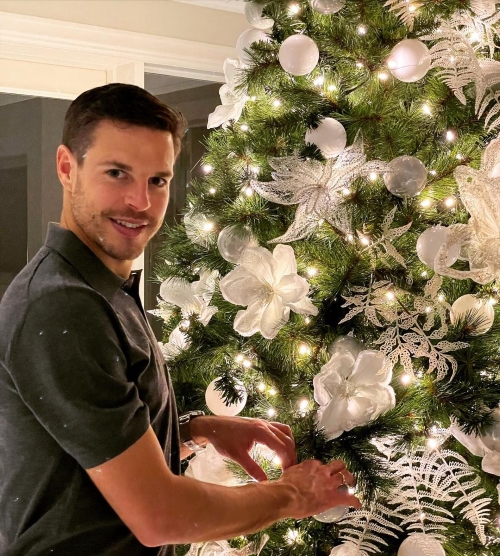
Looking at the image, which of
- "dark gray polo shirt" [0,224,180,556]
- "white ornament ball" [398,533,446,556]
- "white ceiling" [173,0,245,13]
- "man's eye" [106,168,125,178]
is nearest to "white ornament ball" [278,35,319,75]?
"man's eye" [106,168,125,178]

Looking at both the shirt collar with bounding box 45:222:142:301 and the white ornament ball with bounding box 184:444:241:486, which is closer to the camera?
the shirt collar with bounding box 45:222:142:301

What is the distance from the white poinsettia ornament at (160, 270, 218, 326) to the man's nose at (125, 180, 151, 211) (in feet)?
1.65

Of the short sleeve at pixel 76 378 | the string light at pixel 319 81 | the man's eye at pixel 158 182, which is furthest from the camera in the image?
the string light at pixel 319 81

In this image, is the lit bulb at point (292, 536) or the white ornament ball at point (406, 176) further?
the lit bulb at point (292, 536)

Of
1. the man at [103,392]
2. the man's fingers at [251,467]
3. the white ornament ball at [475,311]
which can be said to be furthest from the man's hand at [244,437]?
the white ornament ball at [475,311]

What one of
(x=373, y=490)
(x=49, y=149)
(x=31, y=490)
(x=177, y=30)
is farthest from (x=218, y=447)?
(x=177, y=30)

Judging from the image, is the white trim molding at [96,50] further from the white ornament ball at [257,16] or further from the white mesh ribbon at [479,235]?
the white mesh ribbon at [479,235]

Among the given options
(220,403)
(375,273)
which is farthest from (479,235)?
(220,403)

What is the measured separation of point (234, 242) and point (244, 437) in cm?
37

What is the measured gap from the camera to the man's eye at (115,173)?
1.15 metres

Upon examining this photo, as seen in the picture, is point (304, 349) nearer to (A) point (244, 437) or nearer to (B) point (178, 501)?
(A) point (244, 437)

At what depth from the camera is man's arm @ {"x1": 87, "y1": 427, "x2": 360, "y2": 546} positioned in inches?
37.8

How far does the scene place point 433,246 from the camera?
127cm

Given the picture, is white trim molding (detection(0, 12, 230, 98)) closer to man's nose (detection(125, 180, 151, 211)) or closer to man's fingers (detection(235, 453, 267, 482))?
man's nose (detection(125, 180, 151, 211))
